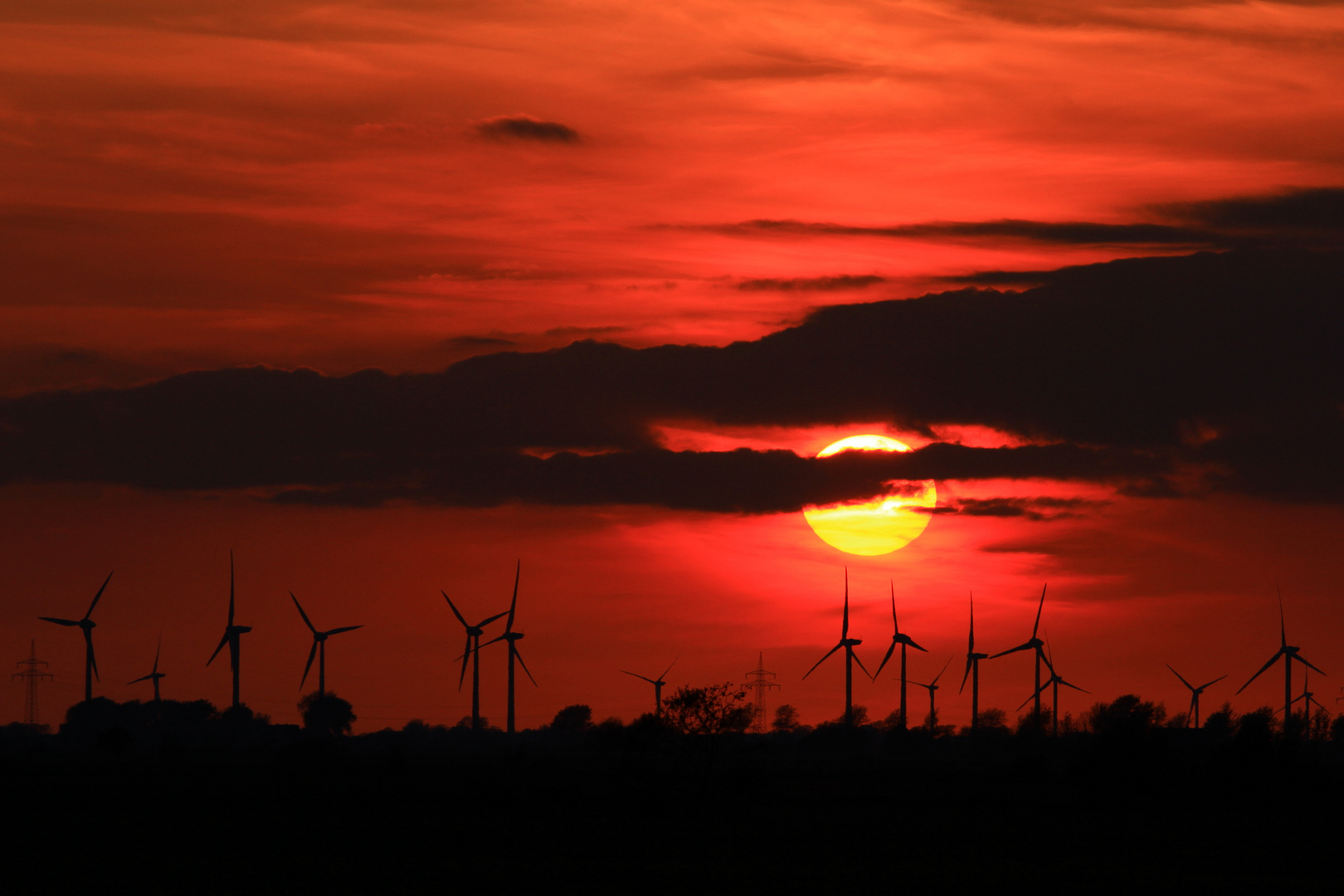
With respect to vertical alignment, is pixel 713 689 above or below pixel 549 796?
above

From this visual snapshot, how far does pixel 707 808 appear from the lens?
136 meters

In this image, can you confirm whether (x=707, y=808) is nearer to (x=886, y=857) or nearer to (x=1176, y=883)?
(x=886, y=857)

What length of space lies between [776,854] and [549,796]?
46.0 m

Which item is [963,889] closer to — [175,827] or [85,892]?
[85,892]

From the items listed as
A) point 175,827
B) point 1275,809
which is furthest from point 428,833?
point 1275,809

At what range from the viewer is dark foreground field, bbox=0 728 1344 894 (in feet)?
303

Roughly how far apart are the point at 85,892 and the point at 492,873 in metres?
22.1

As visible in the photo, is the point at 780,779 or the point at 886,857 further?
the point at 780,779

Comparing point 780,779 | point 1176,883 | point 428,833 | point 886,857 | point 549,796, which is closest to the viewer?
point 1176,883

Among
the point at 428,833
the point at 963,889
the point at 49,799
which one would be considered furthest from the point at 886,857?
the point at 49,799

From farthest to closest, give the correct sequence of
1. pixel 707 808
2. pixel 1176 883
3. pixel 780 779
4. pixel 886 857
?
pixel 780 779
pixel 707 808
pixel 886 857
pixel 1176 883

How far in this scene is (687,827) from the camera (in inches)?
4808

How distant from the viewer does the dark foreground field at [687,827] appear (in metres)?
92.4

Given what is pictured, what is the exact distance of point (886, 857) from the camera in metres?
103
